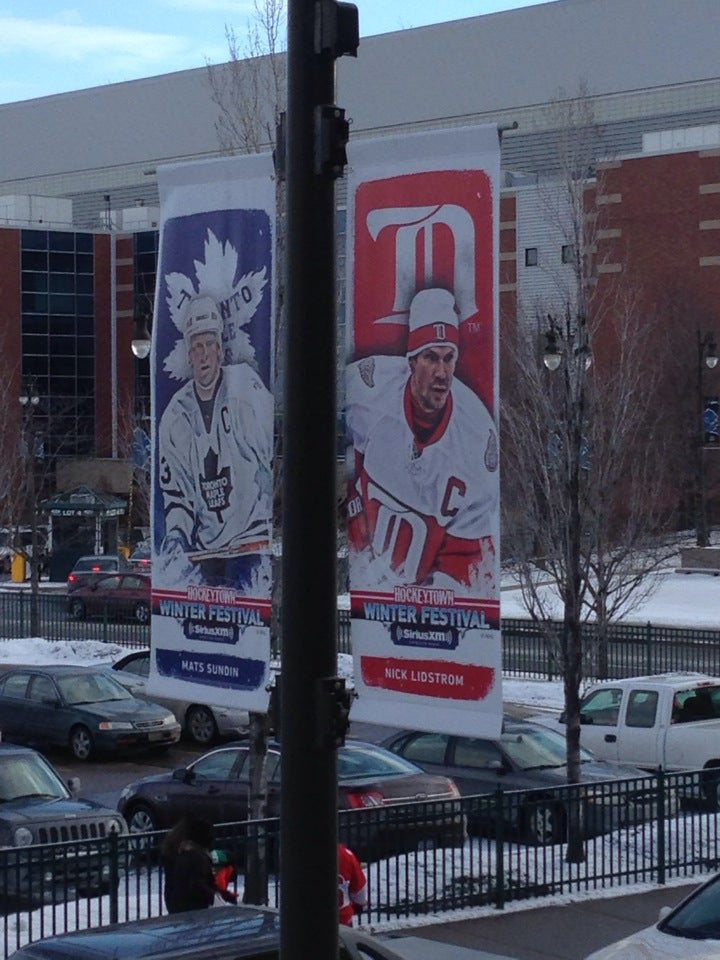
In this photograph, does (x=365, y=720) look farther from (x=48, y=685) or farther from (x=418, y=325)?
(x=48, y=685)

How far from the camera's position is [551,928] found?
11664mm

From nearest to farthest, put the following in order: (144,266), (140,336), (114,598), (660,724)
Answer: (660,724) → (140,336) → (114,598) → (144,266)

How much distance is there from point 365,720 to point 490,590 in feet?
3.94

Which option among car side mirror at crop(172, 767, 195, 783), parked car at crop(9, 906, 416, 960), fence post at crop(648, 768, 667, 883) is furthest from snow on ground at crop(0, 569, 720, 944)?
parked car at crop(9, 906, 416, 960)

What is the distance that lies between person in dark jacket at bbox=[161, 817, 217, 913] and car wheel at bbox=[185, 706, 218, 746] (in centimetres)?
1373

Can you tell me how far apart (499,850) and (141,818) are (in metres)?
4.63

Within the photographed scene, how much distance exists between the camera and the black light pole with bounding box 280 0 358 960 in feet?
18.0

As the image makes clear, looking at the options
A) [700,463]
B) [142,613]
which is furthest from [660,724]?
[700,463]

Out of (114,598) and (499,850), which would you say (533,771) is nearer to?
(499,850)

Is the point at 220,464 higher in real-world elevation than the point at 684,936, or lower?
higher

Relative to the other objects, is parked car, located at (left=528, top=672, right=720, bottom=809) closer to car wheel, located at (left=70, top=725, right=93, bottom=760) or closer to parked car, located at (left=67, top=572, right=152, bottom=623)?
car wheel, located at (left=70, top=725, right=93, bottom=760)

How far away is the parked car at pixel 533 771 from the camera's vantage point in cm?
1305

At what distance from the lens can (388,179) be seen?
903cm

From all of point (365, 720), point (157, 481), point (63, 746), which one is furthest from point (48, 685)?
point (365, 720)
